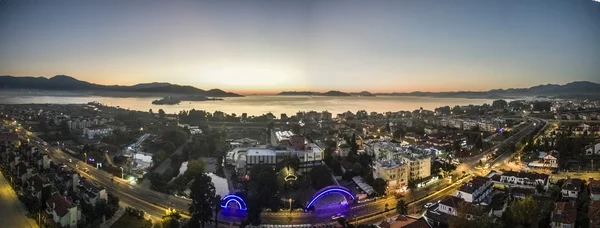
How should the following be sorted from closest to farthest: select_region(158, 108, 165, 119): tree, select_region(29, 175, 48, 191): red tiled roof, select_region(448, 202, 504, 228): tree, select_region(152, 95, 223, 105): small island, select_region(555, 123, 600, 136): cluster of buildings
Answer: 1. select_region(448, 202, 504, 228): tree
2. select_region(29, 175, 48, 191): red tiled roof
3. select_region(555, 123, 600, 136): cluster of buildings
4. select_region(152, 95, 223, 105): small island
5. select_region(158, 108, 165, 119): tree

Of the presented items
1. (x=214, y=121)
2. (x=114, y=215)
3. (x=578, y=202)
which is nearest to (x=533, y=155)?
(x=578, y=202)

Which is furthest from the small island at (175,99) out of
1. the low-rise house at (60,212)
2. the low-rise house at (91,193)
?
the low-rise house at (60,212)

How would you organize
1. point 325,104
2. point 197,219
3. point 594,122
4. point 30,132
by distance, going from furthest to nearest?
point 325,104 < point 594,122 < point 30,132 < point 197,219

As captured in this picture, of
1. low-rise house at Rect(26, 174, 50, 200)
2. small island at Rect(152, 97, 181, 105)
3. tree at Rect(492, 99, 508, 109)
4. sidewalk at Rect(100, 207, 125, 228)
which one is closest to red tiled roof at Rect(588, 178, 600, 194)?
sidewalk at Rect(100, 207, 125, 228)

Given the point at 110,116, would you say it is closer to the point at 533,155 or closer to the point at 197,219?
the point at 197,219

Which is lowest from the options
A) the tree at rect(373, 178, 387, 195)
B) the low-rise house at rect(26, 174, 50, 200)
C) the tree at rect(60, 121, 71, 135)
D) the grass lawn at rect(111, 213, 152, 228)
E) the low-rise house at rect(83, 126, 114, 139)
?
the grass lawn at rect(111, 213, 152, 228)

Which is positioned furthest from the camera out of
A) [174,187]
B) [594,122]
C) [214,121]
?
[214,121]

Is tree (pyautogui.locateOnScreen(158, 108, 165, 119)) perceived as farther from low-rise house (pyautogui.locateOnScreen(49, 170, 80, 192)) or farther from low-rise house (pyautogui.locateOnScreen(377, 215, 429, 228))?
low-rise house (pyautogui.locateOnScreen(377, 215, 429, 228))
